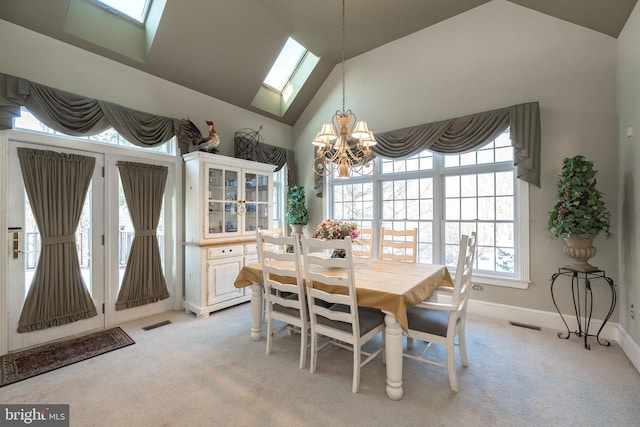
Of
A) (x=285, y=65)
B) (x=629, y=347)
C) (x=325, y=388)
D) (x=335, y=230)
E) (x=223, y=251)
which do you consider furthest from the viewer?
(x=285, y=65)

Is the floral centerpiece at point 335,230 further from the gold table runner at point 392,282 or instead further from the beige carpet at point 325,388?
the beige carpet at point 325,388

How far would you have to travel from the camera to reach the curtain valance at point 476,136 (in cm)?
319

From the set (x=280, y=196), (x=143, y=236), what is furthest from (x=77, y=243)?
(x=280, y=196)

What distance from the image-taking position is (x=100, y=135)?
126 inches

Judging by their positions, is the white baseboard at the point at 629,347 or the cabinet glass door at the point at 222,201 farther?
the cabinet glass door at the point at 222,201

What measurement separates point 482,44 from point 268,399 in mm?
4454

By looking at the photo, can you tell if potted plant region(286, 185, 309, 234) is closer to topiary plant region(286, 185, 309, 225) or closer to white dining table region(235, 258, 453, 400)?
topiary plant region(286, 185, 309, 225)

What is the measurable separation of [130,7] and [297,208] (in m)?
3.32

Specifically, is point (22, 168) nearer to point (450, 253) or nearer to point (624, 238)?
point (450, 253)

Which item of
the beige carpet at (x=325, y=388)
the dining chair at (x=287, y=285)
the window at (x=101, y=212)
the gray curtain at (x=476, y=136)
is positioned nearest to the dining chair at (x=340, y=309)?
the dining chair at (x=287, y=285)

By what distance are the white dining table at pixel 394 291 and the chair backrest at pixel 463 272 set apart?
25 centimetres

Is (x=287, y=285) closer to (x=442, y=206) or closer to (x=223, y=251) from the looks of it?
(x=223, y=251)

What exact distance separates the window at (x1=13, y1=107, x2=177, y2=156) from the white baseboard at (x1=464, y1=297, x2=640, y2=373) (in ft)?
14.5

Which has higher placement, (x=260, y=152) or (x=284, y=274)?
(x=260, y=152)
